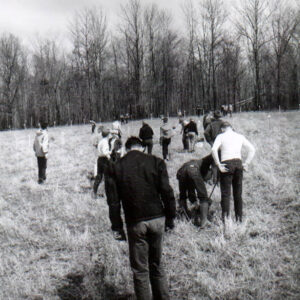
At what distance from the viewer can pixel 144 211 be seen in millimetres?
3957

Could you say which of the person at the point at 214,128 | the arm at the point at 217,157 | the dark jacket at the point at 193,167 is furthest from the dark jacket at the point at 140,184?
the person at the point at 214,128

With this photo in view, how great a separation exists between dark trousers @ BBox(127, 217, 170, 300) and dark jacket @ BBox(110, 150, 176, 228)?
0.09 meters

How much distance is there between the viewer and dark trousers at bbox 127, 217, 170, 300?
396 centimetres

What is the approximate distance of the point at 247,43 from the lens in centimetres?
4897

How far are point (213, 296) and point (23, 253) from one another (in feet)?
11.5

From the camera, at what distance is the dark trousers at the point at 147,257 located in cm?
396

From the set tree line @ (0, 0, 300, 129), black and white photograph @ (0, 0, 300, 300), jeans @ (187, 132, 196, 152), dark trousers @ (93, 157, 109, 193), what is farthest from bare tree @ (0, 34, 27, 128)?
dark trousers @ (93, 157, 109, 193)

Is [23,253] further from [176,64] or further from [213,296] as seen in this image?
[176,64]

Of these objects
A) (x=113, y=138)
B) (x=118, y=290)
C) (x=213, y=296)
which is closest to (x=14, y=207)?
(x=113, y=138)

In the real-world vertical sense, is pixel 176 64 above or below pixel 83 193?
above

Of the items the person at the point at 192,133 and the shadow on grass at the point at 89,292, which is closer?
the shadow on grass at the point at 89,292

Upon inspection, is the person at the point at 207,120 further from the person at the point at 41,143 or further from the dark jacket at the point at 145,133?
the person at the point at 41,143

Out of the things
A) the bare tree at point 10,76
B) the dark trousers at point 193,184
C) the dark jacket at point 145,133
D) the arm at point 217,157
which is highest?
the bare tree at point 10,76

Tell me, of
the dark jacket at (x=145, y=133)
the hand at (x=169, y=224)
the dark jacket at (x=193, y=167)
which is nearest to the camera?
the hand at (x=169, y=224)
